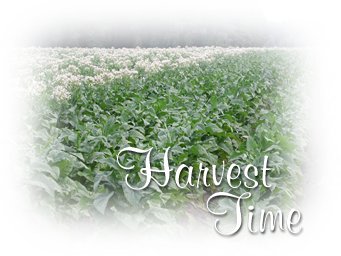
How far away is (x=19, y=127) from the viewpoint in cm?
498

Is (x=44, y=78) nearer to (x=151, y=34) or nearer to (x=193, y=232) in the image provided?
(x=193, y=232)

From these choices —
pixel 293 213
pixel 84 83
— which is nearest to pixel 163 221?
pixel 293 213

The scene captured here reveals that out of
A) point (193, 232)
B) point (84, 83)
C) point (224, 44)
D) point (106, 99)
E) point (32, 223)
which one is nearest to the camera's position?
point (32, 223)

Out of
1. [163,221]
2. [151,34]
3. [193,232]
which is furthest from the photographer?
[151,34]

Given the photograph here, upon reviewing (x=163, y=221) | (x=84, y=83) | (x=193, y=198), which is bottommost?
(x=163, y=221)

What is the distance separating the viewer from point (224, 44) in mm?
50562

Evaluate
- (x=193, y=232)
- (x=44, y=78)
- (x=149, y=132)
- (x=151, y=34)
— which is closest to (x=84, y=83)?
(x=44, y=78)

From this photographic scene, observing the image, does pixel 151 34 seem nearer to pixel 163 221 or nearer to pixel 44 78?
pixel 44 78

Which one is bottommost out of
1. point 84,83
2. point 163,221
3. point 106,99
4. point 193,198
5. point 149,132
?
point 163,221

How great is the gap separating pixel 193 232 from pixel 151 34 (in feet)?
129

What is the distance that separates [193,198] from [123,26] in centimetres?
4025

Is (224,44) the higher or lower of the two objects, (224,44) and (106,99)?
the higher

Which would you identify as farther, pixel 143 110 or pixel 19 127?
pixel 143 110

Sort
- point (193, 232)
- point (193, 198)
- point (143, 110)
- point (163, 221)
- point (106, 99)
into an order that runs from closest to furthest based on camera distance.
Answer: point (163, 221) < point (193, 232) < point (193, 198) < point (143, 110) < point (106, 99)
